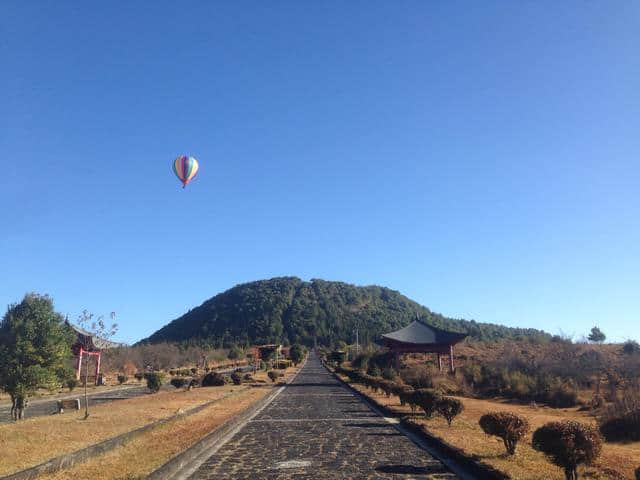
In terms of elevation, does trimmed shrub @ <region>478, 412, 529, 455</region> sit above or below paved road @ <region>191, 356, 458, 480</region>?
above

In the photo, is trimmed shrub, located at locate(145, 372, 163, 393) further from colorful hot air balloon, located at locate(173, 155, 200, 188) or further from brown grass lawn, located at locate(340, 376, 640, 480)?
brown grass lawn, located at locate(340, 376, 640, 480)

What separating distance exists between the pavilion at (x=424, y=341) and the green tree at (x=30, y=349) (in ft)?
96.0

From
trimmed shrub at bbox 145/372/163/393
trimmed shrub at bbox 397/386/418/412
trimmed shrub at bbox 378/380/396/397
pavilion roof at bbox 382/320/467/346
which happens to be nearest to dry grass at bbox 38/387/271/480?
trimmed shrub at bbox 397/386/418/412

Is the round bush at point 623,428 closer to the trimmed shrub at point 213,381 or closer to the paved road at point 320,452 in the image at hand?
the paved road at point 320,452

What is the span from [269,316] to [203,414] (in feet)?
564

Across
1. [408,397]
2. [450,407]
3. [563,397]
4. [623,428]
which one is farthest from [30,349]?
[563,397]

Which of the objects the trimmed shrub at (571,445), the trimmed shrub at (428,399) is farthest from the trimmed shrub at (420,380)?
the trimmed shrub at (571,445)

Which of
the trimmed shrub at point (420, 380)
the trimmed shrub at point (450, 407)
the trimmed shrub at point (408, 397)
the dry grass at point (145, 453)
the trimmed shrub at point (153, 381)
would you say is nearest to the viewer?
the dry grass at point (145, 453)

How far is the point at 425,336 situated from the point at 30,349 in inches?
1276

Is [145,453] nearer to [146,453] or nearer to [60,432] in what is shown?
[146,453]

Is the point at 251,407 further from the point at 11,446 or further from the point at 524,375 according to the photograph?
the point at 524,375

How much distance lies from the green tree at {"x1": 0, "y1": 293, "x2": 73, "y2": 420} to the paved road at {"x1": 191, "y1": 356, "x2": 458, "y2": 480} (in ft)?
23.9

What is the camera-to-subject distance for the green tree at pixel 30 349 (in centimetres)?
1705

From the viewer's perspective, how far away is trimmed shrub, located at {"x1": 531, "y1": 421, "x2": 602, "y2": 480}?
7.39 meters
